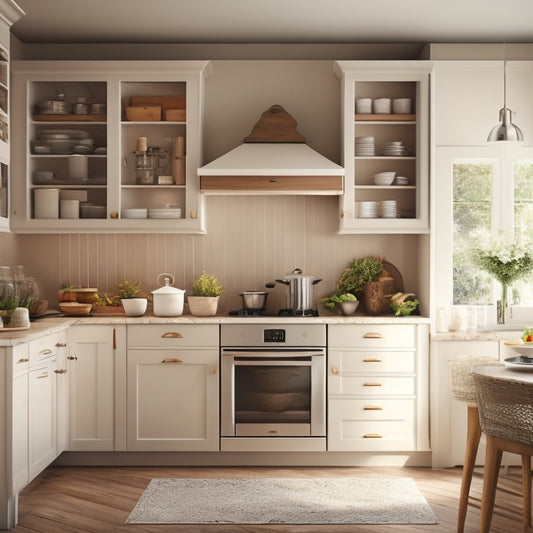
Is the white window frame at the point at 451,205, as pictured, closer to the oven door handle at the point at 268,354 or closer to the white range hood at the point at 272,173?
the white range hood at the point at 272,173

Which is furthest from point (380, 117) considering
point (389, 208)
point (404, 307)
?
point (404, 307)

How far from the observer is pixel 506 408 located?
2918 mm

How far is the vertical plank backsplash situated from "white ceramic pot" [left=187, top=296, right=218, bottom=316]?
32 centimetres

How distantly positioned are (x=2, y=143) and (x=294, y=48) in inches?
83.9

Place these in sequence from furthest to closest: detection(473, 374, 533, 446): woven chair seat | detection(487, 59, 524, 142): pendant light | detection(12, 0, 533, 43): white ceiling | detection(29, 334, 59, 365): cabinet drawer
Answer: detection(12, 0, 533, 43): white ceiling < detection(487, 59, 524, 142): pendant light < detection(29, 334, 59, 365): cabinet drawer < detection(473, 374, 533, 446): woven chair seat

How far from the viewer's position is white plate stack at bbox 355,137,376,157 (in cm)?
464

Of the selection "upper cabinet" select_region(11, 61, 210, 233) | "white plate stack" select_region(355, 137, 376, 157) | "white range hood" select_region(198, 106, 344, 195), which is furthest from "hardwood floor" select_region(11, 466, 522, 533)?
"white plate stack" select_region(355, 137, 376, 157)

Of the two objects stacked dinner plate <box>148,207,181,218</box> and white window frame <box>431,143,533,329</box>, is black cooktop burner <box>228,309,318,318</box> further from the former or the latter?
white window frame <box>431,143,533,329</box>

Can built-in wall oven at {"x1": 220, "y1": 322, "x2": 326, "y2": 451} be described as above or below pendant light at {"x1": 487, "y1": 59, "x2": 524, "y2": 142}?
below

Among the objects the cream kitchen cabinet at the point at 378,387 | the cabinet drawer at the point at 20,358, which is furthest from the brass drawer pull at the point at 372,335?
Answer: the cabinet drawer at the point at 20,358

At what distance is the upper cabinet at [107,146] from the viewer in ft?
15.1

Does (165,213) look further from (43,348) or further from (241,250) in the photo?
(43,348)

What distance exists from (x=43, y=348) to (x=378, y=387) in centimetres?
204

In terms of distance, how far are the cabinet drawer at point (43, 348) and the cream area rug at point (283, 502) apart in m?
0.94
